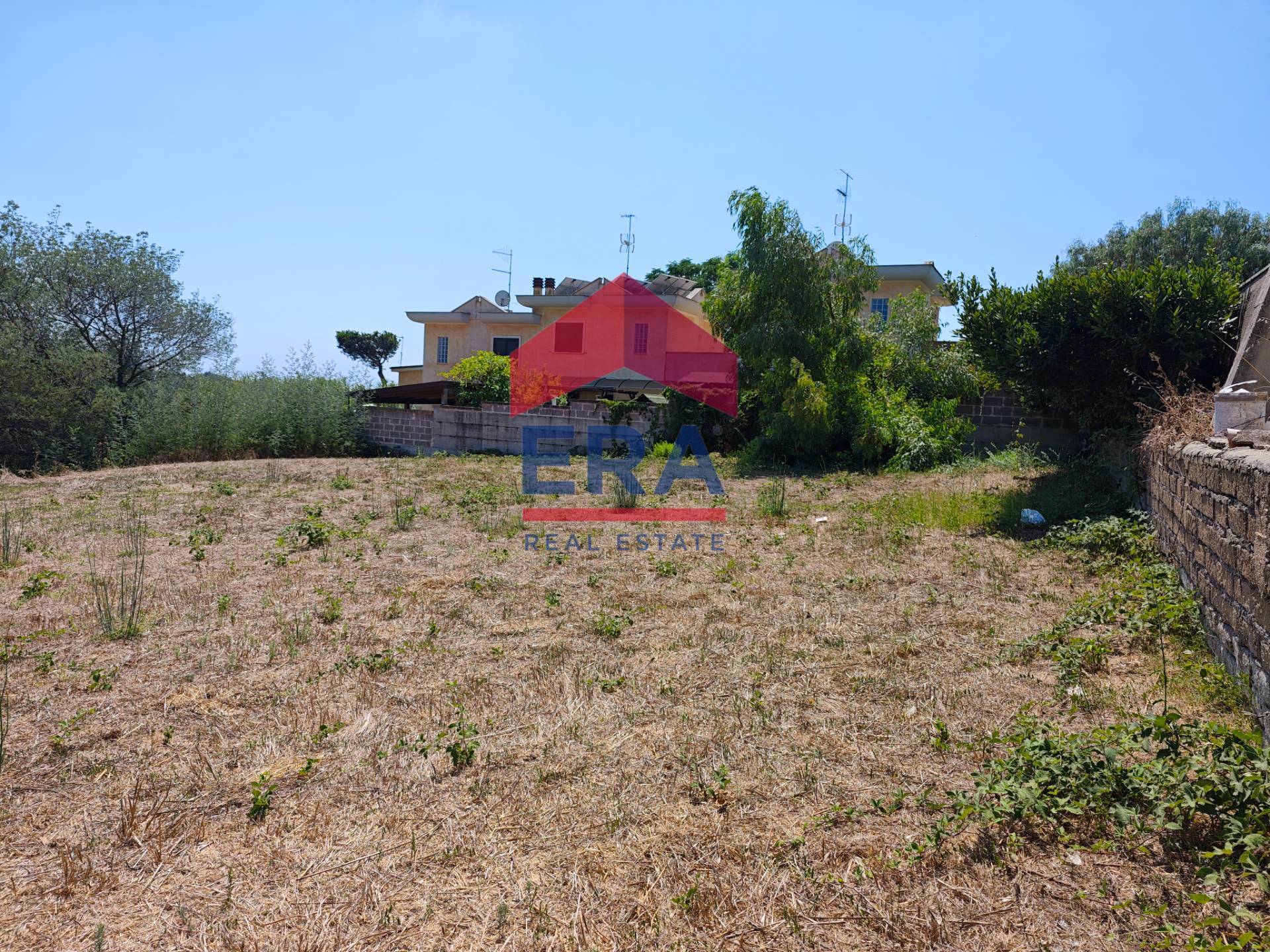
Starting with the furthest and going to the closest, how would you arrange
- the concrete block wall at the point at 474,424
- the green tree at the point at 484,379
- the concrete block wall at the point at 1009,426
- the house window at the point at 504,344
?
the house window at the point at 504,344
the green tree at the point at 484,379
the concrete block wall at the point at 474,424
the concrete block wall at the point at 1009,426

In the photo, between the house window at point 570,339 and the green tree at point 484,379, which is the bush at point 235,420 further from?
the house window at point 570,339

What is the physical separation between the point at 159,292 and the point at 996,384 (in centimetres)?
1946

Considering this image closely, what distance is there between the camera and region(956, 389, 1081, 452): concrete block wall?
449 inches

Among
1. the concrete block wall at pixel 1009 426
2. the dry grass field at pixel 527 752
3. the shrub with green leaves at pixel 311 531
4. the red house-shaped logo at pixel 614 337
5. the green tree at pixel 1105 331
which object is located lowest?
the dry grass field at pixel 527 752

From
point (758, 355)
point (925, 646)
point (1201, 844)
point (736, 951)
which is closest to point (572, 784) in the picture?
point (736, 951)

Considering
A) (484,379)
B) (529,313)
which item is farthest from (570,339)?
(484,379)

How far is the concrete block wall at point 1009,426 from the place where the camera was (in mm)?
11406

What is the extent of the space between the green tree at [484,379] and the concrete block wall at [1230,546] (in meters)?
13.5

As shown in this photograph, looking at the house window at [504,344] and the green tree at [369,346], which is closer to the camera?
the house window at [504,344]

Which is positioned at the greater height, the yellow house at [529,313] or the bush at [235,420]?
the yellow house at [529,313]

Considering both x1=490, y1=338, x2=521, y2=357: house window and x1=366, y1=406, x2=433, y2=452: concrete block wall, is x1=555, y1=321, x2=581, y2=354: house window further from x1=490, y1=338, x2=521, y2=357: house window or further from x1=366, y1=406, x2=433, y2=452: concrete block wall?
x1=366, y1=406, x2=433, y2=452: concrete block wall

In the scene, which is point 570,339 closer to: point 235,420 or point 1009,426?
point 235,420

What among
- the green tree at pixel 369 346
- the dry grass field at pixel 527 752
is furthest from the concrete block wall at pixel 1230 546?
the green tree at pixel 369 346

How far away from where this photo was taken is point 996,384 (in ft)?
38.1
